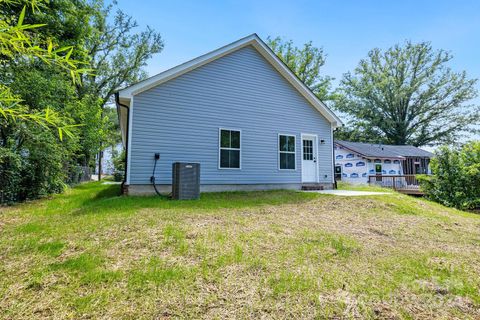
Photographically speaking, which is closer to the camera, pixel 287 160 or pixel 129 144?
pixel 129 144

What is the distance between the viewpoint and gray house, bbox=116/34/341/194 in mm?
7328

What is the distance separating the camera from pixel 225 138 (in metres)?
8.44

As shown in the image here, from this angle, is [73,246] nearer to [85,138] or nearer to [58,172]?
→ [58,172]

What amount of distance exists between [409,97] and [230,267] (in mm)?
37533

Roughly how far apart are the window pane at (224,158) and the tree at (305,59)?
16699mm

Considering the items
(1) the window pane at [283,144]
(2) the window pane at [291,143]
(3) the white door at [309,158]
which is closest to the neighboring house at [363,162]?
(3) the white door at [309,158]

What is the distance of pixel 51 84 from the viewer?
7938 millimetres

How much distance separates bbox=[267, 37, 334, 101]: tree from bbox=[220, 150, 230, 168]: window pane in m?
16.7

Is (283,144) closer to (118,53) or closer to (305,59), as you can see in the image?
(305,59)

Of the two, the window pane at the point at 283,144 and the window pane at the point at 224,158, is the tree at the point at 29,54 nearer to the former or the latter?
the window pane at the point at 224,158

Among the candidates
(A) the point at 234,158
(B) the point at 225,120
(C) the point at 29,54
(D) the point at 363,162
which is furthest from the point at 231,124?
(D) the point at 363,162

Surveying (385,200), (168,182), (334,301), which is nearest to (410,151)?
(385,200)

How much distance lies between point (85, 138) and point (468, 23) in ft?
65.8

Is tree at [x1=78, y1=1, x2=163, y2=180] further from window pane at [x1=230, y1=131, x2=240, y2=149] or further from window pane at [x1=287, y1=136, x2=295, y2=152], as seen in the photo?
window pane at [x1=287, y1=136, x2=295, y2=152]
